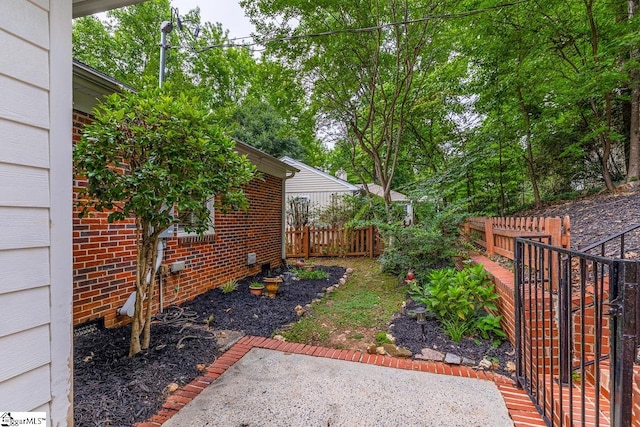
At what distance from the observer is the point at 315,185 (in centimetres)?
1385

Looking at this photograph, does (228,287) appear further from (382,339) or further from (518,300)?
(518,300)

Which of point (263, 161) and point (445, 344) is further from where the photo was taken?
point (263, 161)

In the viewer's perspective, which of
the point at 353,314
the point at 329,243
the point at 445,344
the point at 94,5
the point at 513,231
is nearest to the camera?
the point at 94,5

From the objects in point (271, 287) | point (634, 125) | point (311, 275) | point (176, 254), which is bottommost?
point (311, 275)

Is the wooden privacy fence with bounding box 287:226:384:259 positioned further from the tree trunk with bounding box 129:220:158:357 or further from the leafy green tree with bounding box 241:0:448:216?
the tree trunk with bounding box 129:220:158:357

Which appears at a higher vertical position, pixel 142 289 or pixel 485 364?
pixel 142 289

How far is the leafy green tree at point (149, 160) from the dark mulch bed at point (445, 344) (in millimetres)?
2452

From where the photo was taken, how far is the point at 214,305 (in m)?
4.16

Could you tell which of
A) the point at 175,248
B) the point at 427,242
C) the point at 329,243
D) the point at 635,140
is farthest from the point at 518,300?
the point at 329,243

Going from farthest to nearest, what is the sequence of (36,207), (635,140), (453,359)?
(635,140) → (453,359) → (36,207)

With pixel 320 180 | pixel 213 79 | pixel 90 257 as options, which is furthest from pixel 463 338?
pixel 213 79

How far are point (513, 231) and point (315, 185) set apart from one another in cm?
1053

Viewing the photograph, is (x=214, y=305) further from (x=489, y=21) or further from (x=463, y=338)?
(x=489, y=21)

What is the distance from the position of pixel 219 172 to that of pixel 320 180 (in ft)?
36.4
